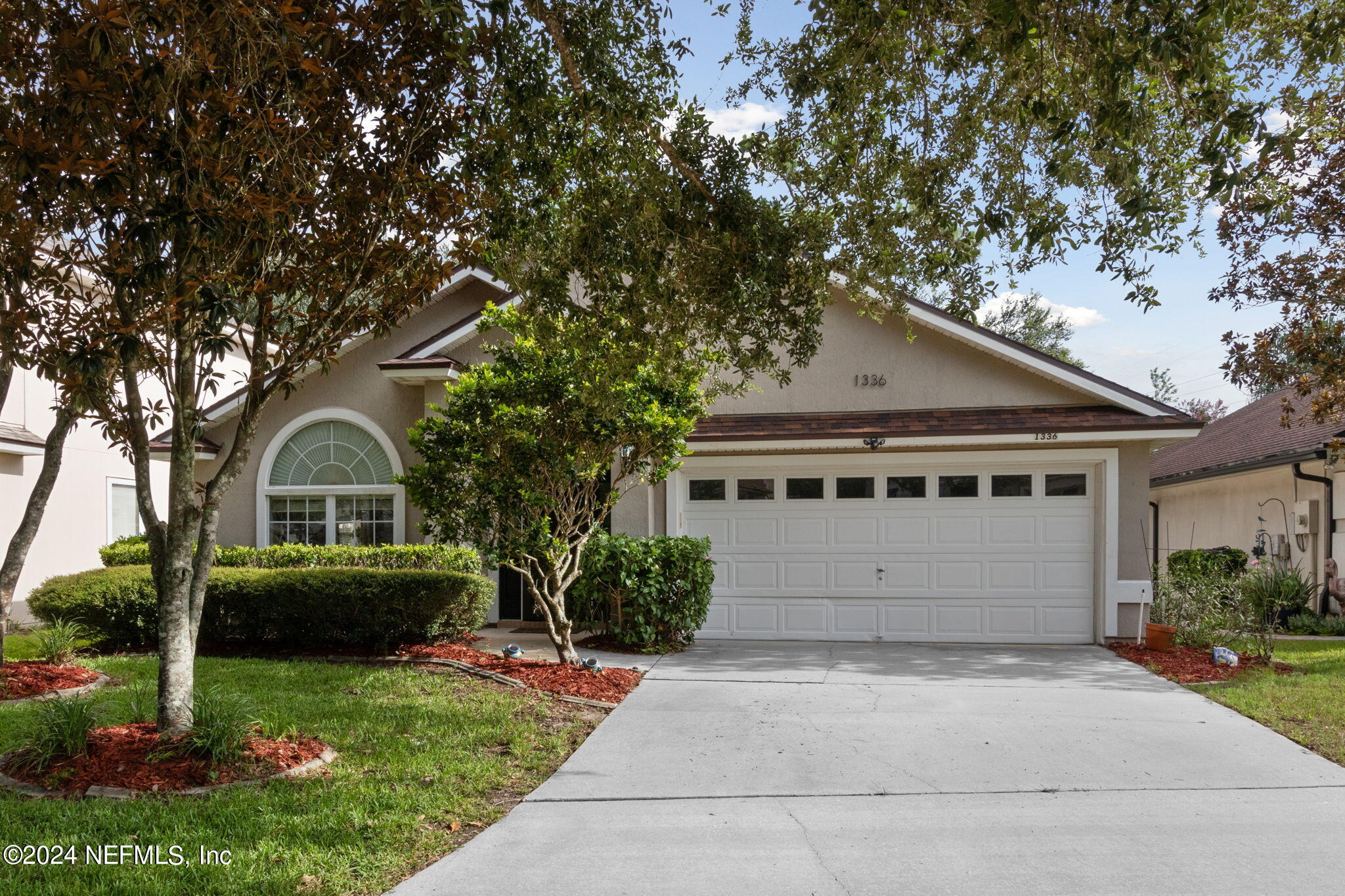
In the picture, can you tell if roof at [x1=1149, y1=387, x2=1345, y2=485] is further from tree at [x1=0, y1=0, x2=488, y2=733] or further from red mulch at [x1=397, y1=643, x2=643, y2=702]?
tree at [x1=0, y1=0, x2=488, y2=733]

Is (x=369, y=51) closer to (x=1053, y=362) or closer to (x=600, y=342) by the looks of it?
(x=600, y=342)

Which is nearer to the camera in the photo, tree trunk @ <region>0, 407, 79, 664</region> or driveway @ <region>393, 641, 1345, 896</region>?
driveway @ <region>393, 641, 1345, 896</region>

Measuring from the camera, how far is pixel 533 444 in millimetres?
8891

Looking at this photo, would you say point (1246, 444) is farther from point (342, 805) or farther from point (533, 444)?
point (342, 805)

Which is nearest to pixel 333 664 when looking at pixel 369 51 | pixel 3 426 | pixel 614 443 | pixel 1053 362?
pixel 614 443

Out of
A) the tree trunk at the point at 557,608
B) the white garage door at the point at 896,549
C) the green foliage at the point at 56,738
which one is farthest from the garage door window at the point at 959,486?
the green foliage at the point at 56,738

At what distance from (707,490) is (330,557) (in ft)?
16.7

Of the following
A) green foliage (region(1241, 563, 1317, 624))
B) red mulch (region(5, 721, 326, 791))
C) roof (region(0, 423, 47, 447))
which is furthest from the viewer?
roof (region(0, 423, 47, 447))

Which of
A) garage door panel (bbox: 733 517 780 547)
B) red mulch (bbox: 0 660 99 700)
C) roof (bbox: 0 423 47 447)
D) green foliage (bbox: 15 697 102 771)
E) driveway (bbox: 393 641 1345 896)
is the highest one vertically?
roof (bbox: 0 423 47 447)

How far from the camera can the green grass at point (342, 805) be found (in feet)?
14.5

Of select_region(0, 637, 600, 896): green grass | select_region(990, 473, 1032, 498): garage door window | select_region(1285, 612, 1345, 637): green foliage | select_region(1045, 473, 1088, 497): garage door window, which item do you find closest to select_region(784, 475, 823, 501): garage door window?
select_region(990, 473, 1032, 498): garage door window

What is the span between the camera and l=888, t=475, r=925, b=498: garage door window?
1214 centimetres

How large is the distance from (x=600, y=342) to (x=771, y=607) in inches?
216

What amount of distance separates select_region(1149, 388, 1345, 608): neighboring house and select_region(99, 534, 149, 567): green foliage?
48.8 ft
